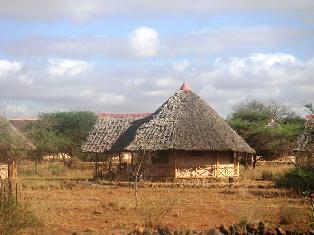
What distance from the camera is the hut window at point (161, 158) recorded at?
26375 mm

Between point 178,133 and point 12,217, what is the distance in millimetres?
16135

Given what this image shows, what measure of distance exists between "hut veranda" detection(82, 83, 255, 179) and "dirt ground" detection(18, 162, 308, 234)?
2323 mm

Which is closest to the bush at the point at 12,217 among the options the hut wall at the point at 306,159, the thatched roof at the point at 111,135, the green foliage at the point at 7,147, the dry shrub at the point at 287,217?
the dry shrub at the point at 287,217

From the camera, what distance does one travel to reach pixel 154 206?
14219 mm

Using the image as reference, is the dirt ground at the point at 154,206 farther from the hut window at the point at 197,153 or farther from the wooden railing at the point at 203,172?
the hut window at the point at 197,153

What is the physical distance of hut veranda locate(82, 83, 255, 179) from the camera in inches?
1003

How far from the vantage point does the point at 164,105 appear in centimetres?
2911

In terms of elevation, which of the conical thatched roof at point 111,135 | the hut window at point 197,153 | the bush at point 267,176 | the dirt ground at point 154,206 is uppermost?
the conical thatched roof at point 111,135

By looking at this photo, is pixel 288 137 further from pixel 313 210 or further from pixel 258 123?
pixel 313 210

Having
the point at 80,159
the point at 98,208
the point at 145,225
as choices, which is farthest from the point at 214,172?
the point at 80,159

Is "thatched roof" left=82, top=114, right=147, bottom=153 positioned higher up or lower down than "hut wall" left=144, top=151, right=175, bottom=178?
higher up

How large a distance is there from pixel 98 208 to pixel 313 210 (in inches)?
295

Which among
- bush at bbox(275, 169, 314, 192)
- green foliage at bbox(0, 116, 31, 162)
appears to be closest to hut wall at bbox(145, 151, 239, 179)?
bush at bbox(275, 169, 314, 192)

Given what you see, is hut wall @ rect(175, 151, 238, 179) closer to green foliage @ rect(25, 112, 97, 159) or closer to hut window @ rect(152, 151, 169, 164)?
hut window @ rect(152, 151, 169, 164)
